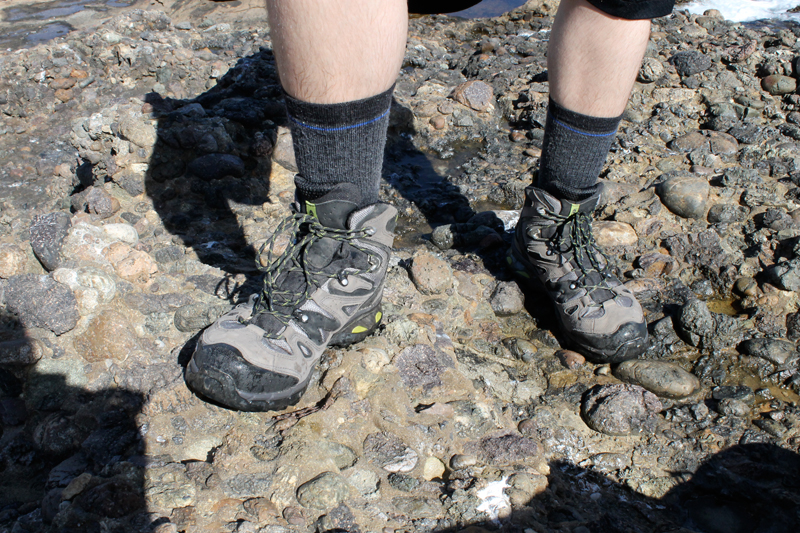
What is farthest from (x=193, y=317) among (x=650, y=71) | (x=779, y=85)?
(x=779, y=85)

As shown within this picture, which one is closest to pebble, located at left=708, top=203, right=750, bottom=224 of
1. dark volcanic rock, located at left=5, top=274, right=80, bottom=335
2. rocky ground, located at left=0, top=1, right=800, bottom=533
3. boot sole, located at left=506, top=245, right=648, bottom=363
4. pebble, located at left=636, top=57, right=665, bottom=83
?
rocky ground, located at left=0, top=1, right=800, bottom=533

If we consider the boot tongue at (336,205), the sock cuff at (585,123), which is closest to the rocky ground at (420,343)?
the boot tongue at (336,205)

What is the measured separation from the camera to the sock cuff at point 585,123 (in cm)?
174

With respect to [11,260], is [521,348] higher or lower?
lower

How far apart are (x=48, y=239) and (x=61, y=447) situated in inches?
31.3

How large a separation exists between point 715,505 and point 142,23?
491cm

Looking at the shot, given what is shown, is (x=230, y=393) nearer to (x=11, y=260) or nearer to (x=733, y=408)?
(x=11, y=260)

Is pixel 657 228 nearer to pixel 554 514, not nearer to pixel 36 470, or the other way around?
pixel 554 514

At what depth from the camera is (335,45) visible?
1.34 m

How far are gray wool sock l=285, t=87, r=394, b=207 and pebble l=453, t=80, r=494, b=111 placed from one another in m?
2.07

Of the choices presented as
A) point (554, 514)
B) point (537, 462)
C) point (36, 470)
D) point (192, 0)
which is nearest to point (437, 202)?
point (537, 462)

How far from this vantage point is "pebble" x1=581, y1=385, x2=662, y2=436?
5.21 feet

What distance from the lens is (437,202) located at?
2.73 meters

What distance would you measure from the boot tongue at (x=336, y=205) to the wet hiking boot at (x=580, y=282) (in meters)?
0.68
